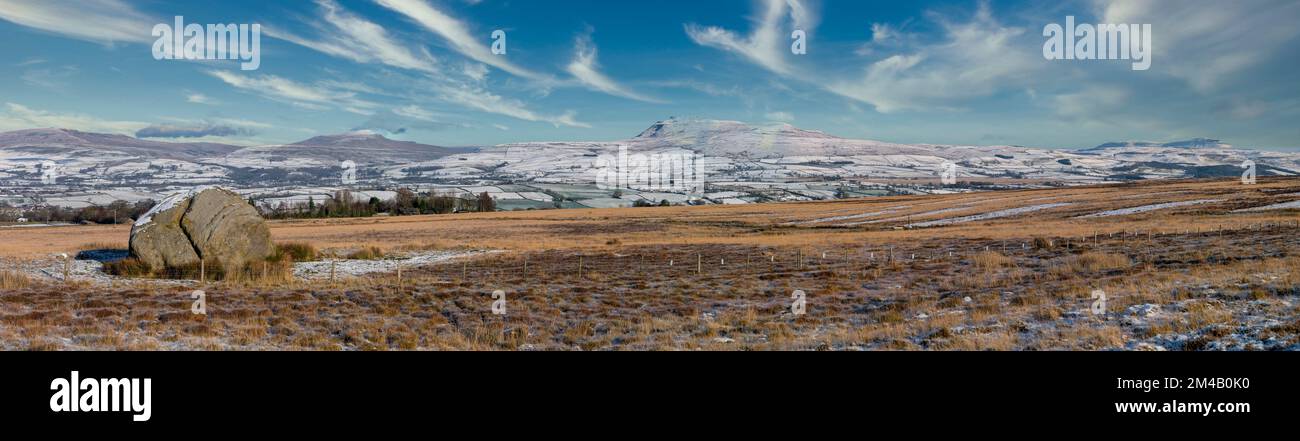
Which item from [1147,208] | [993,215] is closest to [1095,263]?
[1147,208]

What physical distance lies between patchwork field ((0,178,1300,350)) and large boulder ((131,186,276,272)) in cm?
217

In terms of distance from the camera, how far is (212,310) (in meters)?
18.5

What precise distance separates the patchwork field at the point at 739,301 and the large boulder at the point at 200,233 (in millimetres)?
2173

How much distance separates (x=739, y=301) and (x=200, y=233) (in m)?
25.0

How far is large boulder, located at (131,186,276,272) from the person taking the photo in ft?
91.3

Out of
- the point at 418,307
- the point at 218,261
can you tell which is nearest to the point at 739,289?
the point at 418,307

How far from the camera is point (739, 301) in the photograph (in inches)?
841

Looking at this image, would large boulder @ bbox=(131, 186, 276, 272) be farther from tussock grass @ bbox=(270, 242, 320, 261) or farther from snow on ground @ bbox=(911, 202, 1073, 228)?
snow on ground @ bbox=(911, 202, 1073, 228)

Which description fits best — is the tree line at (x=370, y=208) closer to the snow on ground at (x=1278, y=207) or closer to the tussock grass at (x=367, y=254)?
the tussock grass at (x=367, y=254)

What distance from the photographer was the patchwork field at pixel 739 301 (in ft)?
43.7

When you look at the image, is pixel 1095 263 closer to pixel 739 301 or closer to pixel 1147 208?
pixel 739 301
